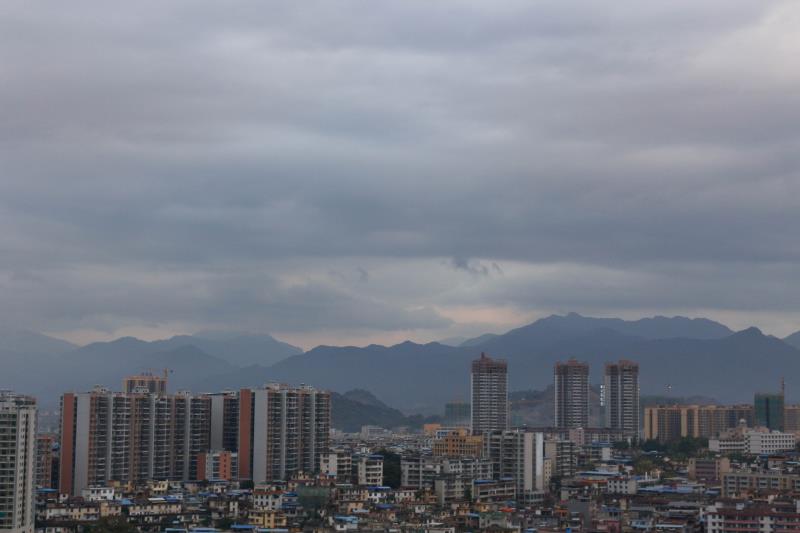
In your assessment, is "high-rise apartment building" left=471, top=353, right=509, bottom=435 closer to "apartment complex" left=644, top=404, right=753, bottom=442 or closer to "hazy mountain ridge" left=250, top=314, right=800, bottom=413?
"apartment complex" left=644, top=404, right=753, bottom=442

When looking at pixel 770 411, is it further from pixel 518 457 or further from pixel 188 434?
pixel 188 434

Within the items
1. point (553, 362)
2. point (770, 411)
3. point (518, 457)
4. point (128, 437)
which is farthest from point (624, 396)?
point (553, 362)

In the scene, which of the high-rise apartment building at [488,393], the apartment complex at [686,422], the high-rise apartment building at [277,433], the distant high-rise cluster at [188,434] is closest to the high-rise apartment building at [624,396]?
the apartment complex at [686,422]

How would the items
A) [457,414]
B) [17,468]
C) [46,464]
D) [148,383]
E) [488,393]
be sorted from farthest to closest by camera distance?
[457,414]
[488,393]
[148,383]
[46,464]
[17,468]

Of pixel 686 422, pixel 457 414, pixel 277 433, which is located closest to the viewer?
pixel 277 433

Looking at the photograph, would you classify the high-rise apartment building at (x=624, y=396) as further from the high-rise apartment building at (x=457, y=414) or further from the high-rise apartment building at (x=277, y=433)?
the high-rise apartment building at (x=277, y=433)
